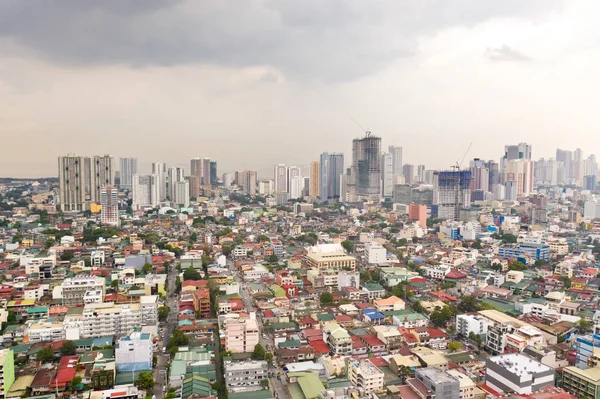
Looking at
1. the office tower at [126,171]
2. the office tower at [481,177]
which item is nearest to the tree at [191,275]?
the office tower at [481,177]

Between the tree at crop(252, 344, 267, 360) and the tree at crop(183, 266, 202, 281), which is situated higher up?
the tree at crop(183, 266, 202, 281)

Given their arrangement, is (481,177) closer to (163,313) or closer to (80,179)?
(80,179)

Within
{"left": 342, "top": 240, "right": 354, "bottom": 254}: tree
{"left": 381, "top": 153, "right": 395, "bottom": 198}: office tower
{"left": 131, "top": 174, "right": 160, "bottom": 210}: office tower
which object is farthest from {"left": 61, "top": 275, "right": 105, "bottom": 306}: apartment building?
{"left": 381, "top": 153, "right": 395, "bottom": 198}: office tower

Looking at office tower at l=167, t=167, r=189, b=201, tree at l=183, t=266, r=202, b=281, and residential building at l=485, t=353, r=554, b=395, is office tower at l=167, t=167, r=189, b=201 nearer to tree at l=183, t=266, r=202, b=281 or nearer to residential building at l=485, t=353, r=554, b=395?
tree at l=183, t=266, r=202, b=281

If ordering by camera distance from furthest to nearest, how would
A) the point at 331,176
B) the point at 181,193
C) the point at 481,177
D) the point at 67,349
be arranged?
the point at 331,176
the point at 481,177
the point at 181,193
the point at 67,349

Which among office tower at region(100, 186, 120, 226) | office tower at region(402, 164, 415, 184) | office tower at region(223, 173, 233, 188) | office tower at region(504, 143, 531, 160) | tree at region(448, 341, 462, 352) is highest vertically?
office tower at region(504, 143, 531, 160)

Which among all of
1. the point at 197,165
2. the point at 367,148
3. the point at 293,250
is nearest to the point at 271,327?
the point at 293,250

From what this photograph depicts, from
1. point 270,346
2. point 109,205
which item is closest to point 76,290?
point 270,346
